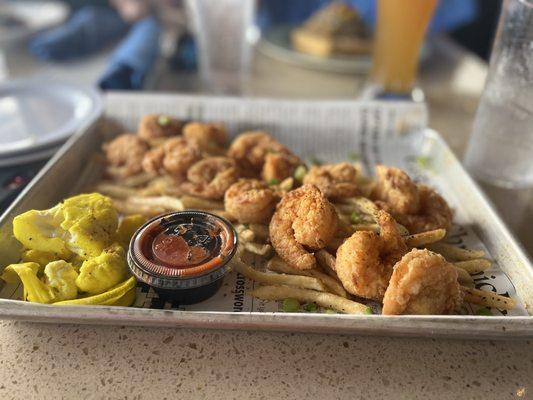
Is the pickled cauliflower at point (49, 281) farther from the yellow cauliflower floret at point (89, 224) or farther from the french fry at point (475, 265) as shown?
the french fry at point (475, 265)

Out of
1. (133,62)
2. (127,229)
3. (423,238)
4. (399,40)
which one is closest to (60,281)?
(127,229)

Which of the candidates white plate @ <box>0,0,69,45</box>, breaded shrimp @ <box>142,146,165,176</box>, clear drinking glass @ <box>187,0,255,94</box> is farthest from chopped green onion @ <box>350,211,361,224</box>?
white plate @ <box>0,0,69,45</box>

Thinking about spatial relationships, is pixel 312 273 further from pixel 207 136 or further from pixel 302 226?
pixel 207 136

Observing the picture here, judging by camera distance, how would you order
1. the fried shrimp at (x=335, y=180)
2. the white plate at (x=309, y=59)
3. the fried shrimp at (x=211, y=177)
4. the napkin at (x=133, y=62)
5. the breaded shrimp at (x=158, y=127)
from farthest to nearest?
the white plate at (x=309, y=59)
the napkin at (x=133, y=62)
the breaded shrimp at (x=158, y=127)
the fried shrimp at (x=211, y=177)
the fried shrimp at (x=335, y=180)

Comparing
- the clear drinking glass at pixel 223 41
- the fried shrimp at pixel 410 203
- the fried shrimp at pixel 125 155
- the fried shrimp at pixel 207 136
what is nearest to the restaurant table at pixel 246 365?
the fried shrimp at pixel 410 203

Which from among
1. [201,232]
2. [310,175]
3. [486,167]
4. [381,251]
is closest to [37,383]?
[201,232]

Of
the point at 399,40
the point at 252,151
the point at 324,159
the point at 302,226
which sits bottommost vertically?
the point at 324,159

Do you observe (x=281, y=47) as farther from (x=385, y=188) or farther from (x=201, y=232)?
(x=201, y=232)
